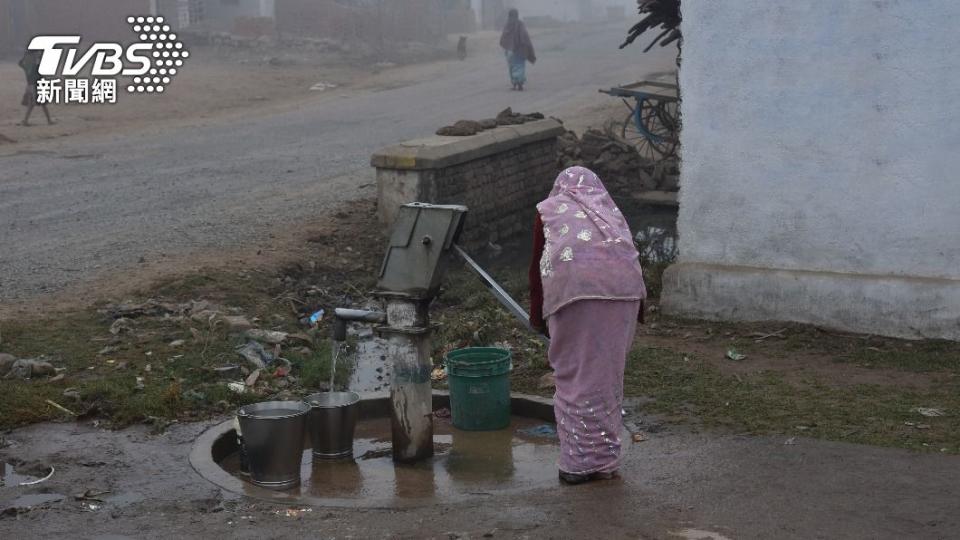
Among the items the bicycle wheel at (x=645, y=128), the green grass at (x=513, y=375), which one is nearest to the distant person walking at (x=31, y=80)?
the bicycle wheel at (x=645, y=128)

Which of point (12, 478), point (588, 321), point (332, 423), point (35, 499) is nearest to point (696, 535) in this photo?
point (588, 321)

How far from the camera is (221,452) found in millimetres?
6535

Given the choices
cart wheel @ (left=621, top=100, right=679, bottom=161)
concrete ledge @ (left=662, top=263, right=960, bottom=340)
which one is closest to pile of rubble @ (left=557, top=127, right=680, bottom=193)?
cart wheel @ (left=621, top=100, right=679, bottom=161)

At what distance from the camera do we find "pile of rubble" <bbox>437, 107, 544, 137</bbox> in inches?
488

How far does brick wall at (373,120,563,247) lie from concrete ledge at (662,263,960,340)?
2.95 m

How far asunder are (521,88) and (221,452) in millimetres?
20831

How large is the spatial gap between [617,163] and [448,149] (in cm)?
450

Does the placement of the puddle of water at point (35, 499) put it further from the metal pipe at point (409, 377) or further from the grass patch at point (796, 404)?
the grass patch at point (796, 404)

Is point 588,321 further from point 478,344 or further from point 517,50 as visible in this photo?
point 517,50

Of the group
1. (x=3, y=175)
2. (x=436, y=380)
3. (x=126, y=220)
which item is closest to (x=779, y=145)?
(x=436, y=380)

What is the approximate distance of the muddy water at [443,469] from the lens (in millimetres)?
6066

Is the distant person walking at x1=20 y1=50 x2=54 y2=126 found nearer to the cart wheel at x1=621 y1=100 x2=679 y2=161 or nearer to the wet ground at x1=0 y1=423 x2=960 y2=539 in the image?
the cart wheel at x1=621 y1=100 x2=679 y2=161

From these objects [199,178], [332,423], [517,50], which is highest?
[517,50]

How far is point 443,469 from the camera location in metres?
6.42
